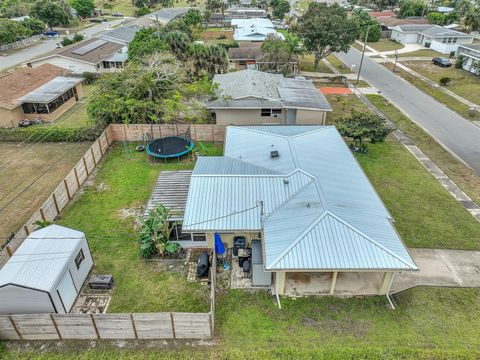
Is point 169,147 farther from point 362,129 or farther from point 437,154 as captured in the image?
point 437,154

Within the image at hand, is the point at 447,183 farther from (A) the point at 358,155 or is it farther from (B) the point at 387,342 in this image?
(B) the point at 387,342

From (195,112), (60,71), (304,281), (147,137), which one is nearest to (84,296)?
(304,281)

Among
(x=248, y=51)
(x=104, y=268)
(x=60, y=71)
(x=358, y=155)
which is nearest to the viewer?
(x=104, y=268)

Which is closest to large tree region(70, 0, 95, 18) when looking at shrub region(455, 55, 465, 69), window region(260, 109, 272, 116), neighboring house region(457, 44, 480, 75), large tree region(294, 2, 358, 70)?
large tree region(294, 2, 358, 70)

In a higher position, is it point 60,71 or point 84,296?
point 60,71

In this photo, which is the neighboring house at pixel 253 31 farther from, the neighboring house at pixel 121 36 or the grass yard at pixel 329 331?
the grass yard at pixel 329 331

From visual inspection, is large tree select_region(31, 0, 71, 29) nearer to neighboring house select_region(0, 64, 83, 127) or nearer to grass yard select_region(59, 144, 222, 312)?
neighboring house select_region(0, 64, 83, 127)

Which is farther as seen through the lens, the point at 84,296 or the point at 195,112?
the point at 195,112

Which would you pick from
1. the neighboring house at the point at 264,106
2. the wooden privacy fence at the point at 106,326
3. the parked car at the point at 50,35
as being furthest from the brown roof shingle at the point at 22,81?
the parked car at the point at 50,35
